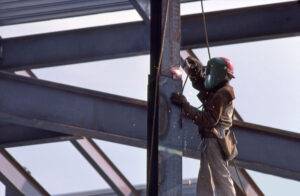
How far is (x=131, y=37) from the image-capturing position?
13.4m

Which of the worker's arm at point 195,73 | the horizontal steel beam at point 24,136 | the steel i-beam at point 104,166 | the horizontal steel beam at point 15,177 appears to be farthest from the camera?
the horizontal steel beam at point 15,177

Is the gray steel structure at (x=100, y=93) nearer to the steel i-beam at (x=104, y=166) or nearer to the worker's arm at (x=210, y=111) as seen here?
the steel i-beam at (x=104, y=166)

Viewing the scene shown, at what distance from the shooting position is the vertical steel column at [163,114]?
898 cm

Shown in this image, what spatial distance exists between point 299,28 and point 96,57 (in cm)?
241

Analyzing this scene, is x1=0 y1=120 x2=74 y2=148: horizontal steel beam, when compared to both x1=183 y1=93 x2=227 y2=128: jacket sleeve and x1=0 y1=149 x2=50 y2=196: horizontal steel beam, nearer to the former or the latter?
x1=0 y1=149 x2=50 y2=196: horizontal steel beam

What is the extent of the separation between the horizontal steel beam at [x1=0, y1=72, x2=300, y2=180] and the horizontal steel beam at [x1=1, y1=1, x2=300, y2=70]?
37.0 inches

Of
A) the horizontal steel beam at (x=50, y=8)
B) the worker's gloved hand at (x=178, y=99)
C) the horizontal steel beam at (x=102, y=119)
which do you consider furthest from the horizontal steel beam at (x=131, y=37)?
the worker's gloved hand at (x=178, y=99)

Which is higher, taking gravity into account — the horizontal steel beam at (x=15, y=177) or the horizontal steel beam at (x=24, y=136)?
the horizontal steel beam at (x=24, y=136)

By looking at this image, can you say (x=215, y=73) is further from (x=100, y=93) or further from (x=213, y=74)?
(x=100, y=93)

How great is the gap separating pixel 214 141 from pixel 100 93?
10.6 ft

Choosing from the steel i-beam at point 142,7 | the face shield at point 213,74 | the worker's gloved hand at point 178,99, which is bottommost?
the worker's gloved hand at point 178,99

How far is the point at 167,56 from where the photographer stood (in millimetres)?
9289

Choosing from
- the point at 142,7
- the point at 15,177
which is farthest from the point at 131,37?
the point at 15,177

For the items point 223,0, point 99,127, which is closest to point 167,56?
point 99,127
